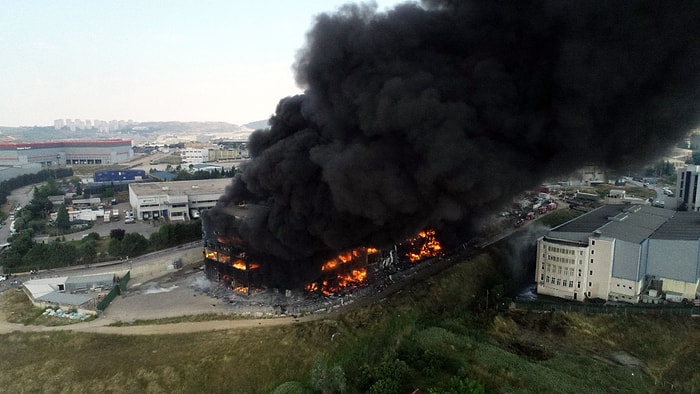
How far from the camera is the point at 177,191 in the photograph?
6350 cm

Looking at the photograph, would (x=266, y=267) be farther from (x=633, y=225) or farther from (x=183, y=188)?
(x=183, y=188)

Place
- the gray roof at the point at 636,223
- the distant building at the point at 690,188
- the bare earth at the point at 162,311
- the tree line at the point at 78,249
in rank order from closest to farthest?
the bare earth at the point at 162,311
the gray roof at the point at 636,223
the tree line at the point at 78,249
the distant building at the point at 690,188

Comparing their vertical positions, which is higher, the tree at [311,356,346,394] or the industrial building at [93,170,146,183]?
the industrial building at [93,170,146,183]

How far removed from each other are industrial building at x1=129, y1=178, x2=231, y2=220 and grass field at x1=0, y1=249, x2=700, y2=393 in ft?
107

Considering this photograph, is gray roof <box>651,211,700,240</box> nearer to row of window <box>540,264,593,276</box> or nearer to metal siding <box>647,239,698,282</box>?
metal siding <box>647,239,698,282</box>

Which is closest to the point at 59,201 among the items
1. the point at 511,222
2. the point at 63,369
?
the point at 63,369

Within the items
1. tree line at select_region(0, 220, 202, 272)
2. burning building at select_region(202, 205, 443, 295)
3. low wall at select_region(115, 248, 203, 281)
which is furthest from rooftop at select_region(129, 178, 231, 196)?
burning building at select_region(202, 205, 443, 295)

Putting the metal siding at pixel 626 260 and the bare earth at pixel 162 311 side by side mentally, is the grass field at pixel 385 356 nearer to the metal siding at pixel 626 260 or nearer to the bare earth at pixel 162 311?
the bare earth at pixel 162 311

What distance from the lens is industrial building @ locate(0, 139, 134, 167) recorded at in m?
110

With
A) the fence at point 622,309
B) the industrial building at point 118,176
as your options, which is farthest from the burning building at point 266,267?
the industrial building at point 118,176

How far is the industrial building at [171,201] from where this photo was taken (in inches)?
2382

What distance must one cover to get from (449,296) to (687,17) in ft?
70.3

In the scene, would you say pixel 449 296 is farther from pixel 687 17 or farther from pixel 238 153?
pixel 238 153

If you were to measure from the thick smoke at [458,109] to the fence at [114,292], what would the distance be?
35.8 feet
